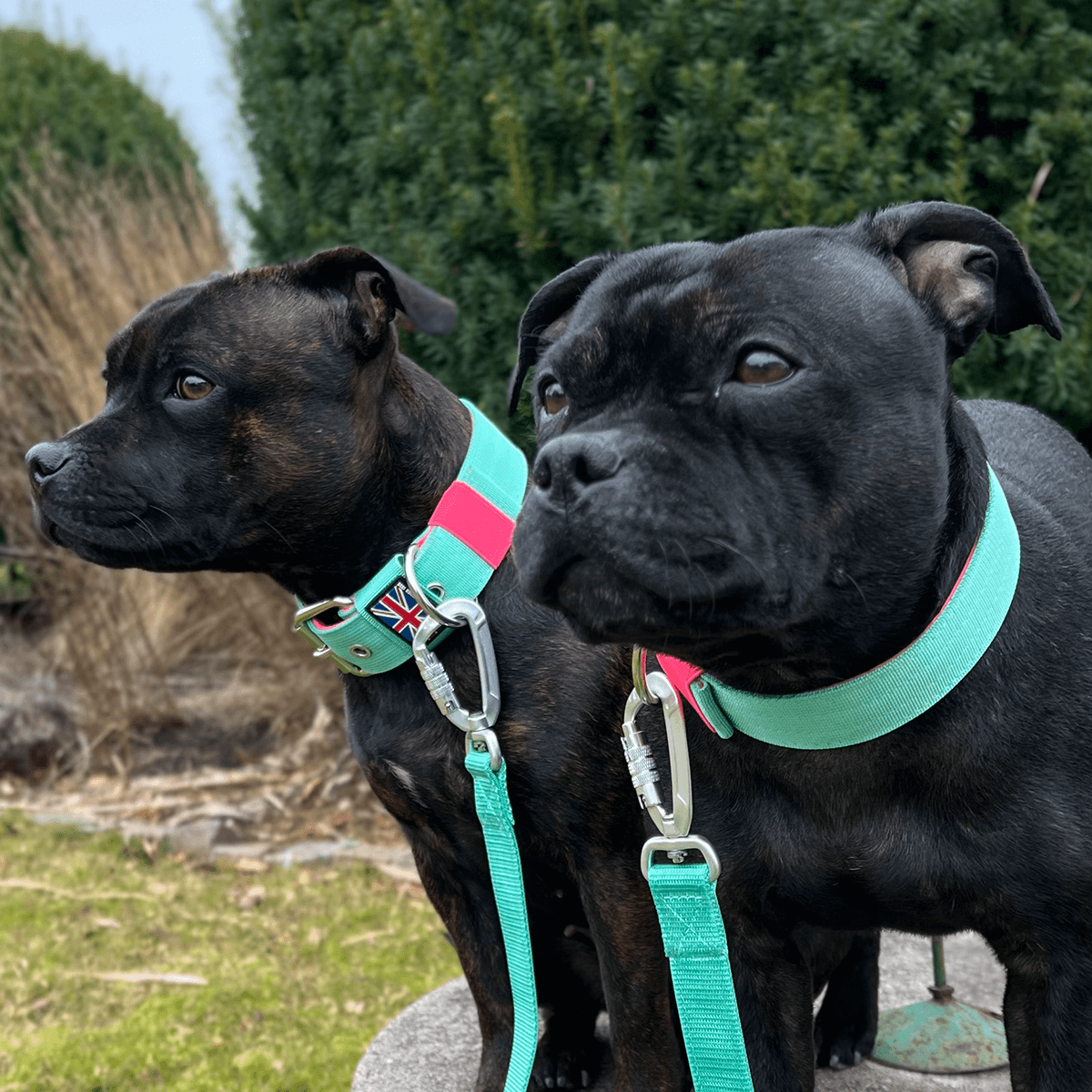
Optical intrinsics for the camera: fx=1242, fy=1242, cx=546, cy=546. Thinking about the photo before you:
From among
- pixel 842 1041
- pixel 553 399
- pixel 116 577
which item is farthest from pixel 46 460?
pixel 116 577

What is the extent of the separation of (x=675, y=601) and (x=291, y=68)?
431 cm

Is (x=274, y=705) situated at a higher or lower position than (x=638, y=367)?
lower

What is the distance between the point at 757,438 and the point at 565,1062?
6.05 feet

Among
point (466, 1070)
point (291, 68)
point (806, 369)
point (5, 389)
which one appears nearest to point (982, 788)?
point (806, 369)

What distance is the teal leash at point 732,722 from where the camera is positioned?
1911mm

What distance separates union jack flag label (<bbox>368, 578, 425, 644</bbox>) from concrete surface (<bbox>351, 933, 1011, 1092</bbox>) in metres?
1.22

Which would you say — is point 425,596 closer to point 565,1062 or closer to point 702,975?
point 702,975

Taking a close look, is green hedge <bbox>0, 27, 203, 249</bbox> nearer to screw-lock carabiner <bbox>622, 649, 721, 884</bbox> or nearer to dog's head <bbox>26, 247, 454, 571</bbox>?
dog's head <bbox>26, 247, 454, 571</bbox>

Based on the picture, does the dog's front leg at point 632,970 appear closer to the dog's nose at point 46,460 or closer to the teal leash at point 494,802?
the teal leash at point 494,802

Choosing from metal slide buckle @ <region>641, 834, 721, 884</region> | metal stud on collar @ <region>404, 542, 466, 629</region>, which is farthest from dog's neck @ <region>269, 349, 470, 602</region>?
metal slide buckle @ <region>641, 834, 721, 884</region>

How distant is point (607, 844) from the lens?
259 centimetres

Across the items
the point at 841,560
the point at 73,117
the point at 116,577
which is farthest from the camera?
the point at 73,117

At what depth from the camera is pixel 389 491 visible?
2812mm

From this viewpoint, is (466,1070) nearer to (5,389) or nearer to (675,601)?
(675,601)
